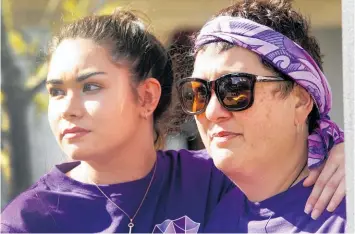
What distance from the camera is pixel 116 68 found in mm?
2148

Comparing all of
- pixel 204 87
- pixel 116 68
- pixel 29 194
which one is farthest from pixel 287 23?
pixel 29 194

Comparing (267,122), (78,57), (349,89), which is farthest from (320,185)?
(78,57)

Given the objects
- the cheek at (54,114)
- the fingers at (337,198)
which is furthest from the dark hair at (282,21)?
the cheek at (54,114)

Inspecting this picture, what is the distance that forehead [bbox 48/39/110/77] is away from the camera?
211 cm

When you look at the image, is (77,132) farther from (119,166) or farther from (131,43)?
(131,43)

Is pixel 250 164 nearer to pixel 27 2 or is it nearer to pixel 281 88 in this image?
pixel 281 88

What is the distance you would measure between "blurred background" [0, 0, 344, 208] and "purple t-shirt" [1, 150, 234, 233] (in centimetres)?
22

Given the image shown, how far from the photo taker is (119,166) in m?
2.21

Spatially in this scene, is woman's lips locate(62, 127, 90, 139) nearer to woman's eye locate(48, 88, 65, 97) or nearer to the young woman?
the young woman

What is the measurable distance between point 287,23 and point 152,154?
73 centimetres

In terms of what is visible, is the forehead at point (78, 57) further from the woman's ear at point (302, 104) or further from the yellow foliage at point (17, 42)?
the yellow foliage at point (17, 42)

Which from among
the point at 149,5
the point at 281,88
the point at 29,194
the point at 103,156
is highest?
the point at 149,5

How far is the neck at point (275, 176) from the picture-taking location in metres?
1.95

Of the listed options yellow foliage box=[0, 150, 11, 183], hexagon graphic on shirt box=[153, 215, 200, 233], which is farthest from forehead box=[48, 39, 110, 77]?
yellow foliage box=[0, 150, 11, 183]
